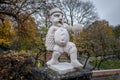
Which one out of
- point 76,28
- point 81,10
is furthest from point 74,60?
point 81,10

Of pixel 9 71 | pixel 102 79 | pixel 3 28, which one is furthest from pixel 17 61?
pixel 3 28

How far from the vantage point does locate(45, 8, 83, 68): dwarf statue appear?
3436 mm

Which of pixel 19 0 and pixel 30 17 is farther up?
pixel 19 0

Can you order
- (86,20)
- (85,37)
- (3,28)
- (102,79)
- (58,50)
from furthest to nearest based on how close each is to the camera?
(86,20) < (85,37) < (3,28) < (102,79) < (58,50)

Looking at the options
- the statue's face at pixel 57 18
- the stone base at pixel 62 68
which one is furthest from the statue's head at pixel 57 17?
the stone base at pixel 62 68

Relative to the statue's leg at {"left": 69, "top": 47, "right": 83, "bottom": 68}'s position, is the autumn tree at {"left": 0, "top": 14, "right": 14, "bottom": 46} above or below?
above

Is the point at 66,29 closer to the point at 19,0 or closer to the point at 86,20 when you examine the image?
the point at 19,0

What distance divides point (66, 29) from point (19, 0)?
346 inches

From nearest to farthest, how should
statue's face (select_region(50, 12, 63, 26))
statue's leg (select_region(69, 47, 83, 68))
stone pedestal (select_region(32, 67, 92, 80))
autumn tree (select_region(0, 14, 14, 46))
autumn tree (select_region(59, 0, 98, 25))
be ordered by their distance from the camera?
1. stone pedestal (select_region(32, 67, 92, 80))
2. statue's leg (select_region(69, 47, 83, 68))
3. statue's face (select_region(50, 12, 63, 26))
4. autumn tree (select_region(0, 14, 14, 46))
5. autumn tree (select_region(59, 0, 98, 25))

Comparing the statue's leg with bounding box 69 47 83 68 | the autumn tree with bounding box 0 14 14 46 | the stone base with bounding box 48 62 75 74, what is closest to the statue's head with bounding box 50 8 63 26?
the statue's leg with bounding box 69 47 83 68

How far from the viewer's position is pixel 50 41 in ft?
11.8

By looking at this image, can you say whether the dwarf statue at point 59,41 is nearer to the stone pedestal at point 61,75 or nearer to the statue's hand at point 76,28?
the statue's hand at point 76,28

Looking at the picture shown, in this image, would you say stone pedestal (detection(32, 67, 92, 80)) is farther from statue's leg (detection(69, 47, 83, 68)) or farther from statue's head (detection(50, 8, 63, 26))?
statue's head (detection(50, 8, 63, 26))

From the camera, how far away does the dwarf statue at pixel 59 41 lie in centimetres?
344
